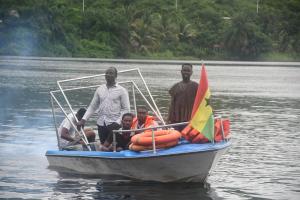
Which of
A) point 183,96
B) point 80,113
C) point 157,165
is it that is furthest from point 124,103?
point 157,165

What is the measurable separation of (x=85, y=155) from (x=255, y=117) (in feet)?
49.2

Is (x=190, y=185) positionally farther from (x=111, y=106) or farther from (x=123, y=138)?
(x=111, y=106)

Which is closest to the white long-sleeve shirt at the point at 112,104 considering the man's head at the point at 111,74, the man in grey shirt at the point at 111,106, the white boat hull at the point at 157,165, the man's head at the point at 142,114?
the man in grey shirt at the point at 111,106

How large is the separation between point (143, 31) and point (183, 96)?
278 ft

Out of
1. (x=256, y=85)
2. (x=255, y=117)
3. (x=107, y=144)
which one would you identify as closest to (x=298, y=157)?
(x=107, y=144)

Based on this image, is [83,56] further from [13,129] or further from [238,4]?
[13,129]

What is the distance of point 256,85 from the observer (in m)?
54.4

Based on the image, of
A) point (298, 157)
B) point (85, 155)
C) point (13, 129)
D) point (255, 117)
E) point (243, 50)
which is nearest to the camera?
point (85, 155)

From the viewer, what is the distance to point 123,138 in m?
16.2

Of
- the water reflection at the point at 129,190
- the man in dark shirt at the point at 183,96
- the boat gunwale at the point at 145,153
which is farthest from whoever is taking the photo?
the man in dark shirt at the point at 183,96

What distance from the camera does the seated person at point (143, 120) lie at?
15953 millimetres

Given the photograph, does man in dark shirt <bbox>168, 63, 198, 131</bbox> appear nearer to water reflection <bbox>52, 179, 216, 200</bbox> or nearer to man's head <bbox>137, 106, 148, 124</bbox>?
man's head <bbox>137, 106, 148, 124</bbox>

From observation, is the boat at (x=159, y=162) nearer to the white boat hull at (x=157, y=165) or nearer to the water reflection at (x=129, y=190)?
the white boat hull at (x=157, y=165)

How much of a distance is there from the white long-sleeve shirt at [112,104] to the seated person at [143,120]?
421 mm
